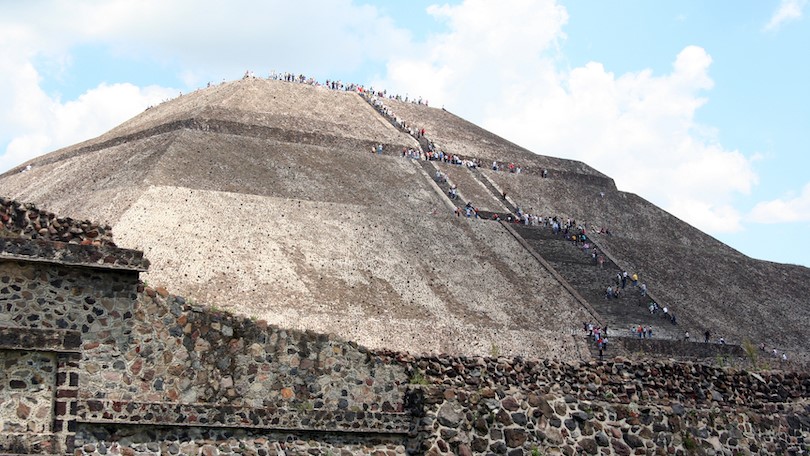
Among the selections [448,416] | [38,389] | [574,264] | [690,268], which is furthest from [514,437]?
[690,268]

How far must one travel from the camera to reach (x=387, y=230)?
58.4m

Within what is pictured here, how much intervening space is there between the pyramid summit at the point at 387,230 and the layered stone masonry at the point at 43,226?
1115 inches

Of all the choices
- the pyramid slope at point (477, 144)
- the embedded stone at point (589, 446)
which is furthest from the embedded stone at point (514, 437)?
the pyramid slope at point (477, 144)

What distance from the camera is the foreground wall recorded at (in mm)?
14484

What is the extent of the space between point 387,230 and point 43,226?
43.8 meters

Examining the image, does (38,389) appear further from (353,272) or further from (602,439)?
(353,272)

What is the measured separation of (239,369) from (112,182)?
4726 cm

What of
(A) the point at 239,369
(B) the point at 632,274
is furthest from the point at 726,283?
(A) the point at 239,369

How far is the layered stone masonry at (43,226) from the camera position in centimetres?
1457

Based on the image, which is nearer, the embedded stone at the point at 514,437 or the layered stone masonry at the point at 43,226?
the layered stone masonry at the point at 43,226

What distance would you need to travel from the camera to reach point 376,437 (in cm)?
1659

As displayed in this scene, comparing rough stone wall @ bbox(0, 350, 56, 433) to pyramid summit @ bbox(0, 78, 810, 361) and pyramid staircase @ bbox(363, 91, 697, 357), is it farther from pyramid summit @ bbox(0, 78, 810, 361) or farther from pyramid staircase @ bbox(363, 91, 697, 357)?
pyramid staircase @ bbox(363, 91, 697, 357)

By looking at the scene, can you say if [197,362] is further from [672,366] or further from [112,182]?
[112,182]

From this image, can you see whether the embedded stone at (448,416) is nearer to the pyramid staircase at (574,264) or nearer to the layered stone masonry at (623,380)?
the layered stone masonry at (623,380)
